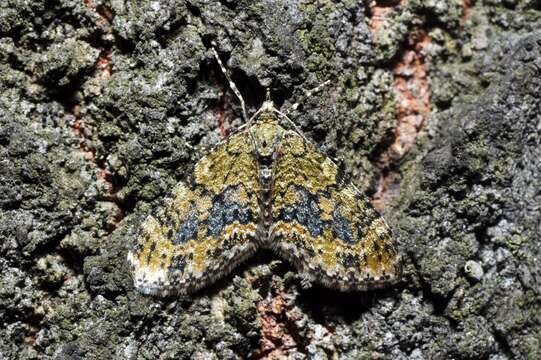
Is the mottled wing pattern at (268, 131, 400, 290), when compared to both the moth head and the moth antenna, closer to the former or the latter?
the moth head

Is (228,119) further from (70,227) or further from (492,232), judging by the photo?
(492,232)

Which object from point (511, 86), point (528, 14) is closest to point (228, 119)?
point (511, 86)

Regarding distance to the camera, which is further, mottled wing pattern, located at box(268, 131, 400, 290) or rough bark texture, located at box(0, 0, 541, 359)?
mottled wing pattern, located at box(268, 131, 400, 290)

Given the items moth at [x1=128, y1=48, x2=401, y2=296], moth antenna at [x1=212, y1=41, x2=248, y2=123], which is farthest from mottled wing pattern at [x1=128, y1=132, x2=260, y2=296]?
moth antenna at [x1=212, y1=41, x2=248, y2=123]

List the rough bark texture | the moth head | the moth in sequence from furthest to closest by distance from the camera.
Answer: the moth head < the moth < the rough bark texture

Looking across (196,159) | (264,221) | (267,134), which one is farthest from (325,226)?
(196,159)

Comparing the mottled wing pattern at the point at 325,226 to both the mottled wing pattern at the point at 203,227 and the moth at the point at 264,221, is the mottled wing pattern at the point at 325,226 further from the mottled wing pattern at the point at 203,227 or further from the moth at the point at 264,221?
the mottled wing pattern at the point at 203,227

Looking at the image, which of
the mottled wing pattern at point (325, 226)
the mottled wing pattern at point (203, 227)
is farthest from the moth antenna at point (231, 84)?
the mottled wing pattern at point (325, 226)
